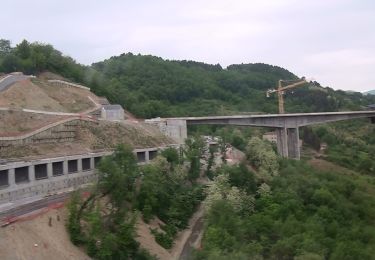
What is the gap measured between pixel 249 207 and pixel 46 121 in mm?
23216

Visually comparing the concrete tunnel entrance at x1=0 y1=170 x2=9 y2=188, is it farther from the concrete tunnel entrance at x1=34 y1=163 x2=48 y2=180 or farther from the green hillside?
the green hillside

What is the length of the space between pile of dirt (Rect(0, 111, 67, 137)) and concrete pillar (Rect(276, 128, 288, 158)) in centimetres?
3986

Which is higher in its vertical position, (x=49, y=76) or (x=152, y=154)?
(x=49, y=76)

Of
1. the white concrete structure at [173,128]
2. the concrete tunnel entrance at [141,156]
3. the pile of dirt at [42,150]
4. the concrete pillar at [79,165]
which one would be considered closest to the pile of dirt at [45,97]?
the white concrete structure at [173,128]

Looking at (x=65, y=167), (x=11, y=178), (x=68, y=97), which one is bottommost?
(x=11, y=178)

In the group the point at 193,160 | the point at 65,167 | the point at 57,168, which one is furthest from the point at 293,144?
the point at 57,168

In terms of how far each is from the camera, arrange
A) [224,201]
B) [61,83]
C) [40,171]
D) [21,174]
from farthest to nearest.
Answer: [61,83]
[40,171]
[224,201]
[21,174]

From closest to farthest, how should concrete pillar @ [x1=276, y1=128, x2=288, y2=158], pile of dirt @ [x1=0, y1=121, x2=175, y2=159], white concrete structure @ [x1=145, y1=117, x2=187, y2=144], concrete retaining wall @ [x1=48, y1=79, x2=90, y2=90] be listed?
pile of dirt @ [x1=0, y1=121, x2=175, y2=159] → white concrete structure @ [x1=145, y1=117, x2=187, y2=144] → concrete retaining wall @ [x1=48, y1=79, x2=90, y2=90] → concrete pillar @ [x1=276, y1=128, x2=288, y2=158]

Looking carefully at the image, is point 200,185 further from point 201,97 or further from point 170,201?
point 201,97

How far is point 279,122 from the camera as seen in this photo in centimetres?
8362

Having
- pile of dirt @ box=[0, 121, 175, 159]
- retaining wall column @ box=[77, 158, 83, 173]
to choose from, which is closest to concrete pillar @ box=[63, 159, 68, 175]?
retaining wall column @ box=[77, 158, 83, 173]

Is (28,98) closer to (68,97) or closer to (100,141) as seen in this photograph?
(68,97)

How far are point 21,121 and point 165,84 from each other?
2885 inches

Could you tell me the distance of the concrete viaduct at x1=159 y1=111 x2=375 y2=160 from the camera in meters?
70.1
